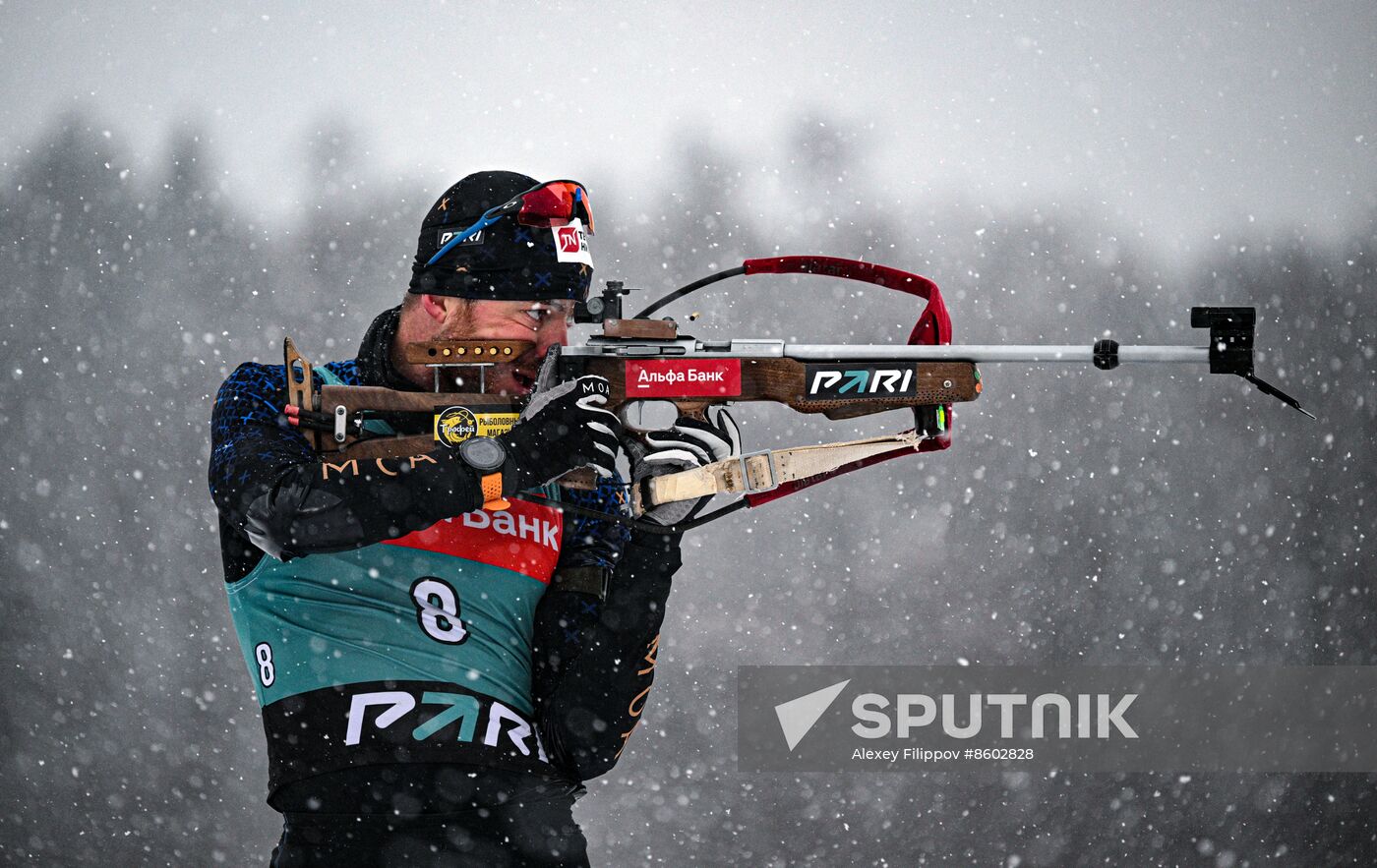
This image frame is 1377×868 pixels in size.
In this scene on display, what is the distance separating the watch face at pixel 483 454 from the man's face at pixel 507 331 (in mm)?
256

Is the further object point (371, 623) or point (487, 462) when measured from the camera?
point (371, 623)

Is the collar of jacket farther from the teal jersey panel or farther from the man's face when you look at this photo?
the teal jersey panel

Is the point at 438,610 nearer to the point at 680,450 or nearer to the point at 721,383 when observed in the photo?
the point at 680,450

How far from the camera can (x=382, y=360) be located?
2178 mm

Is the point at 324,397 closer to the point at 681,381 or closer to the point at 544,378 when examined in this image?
the point at 544,378

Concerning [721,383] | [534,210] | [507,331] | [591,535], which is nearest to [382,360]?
[507,331]

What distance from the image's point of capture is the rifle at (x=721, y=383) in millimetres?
2059

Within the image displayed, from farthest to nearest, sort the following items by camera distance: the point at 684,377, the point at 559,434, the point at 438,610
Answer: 1. the point at 684,377
2. the point at 438,610
3. the point at 559,434

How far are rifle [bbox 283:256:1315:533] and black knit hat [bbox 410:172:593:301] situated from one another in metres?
0.10

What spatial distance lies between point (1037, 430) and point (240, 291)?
3.04 m

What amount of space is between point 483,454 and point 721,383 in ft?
1.76

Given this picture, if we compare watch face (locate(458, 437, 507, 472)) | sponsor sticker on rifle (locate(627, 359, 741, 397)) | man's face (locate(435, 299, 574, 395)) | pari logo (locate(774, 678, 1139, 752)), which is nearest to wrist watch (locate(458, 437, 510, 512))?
watch face (locate(458, 437, 507, 472))

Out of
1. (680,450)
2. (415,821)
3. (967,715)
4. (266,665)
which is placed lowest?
(967,715)

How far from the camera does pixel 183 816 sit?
4703mm
